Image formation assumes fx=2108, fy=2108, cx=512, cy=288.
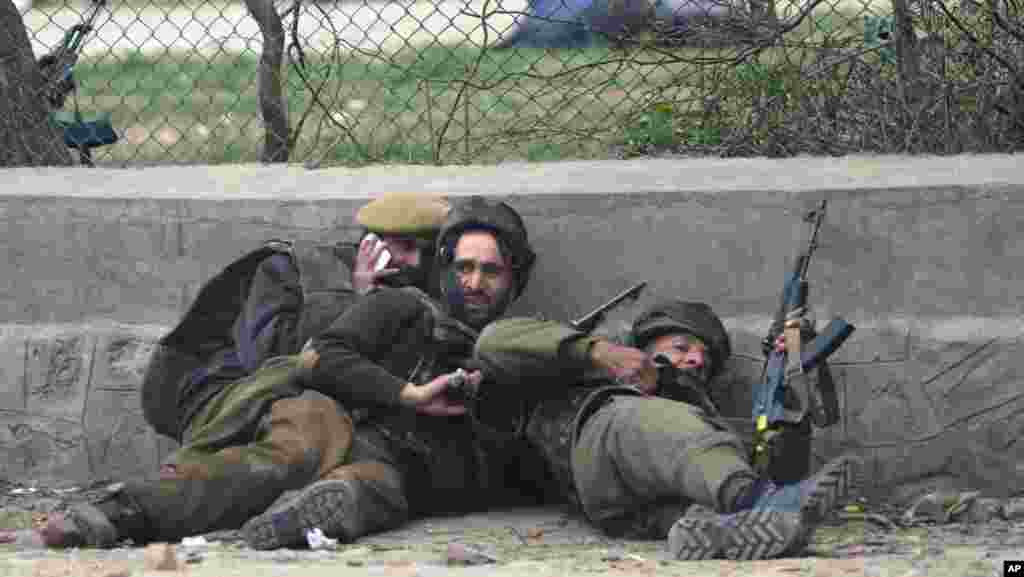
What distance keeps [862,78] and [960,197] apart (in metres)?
0.87

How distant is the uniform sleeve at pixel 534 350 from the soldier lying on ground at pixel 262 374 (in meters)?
0.48

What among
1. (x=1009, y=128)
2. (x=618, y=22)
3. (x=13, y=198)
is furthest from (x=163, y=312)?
(x=1009, y=128)

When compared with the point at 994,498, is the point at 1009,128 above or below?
above

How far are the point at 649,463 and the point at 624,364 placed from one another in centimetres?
36

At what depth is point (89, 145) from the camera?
7.30 meters

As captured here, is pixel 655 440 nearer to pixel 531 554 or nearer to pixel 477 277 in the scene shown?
pixel 531 554

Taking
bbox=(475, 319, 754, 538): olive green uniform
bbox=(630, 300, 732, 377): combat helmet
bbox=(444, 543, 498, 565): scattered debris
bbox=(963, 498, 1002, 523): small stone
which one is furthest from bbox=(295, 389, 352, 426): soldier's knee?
bbox=(963, 498, 1002, 523): small stone

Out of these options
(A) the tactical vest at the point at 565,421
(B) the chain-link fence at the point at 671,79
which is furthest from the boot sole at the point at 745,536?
(B) the chain-link fence at the point at 671,79

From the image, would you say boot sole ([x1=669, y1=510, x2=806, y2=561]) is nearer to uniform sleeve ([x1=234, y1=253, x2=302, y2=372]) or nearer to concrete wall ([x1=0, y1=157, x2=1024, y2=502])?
concrete wall ([x1=0, y1=157, x2=1024, y2=502])

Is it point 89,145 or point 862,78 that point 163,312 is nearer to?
point 89,145

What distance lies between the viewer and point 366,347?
5.87 meters

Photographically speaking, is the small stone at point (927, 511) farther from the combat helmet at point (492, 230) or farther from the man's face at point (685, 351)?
the combat helmet at point (492, 230)

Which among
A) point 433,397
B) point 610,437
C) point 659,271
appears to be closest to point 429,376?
point 433,397

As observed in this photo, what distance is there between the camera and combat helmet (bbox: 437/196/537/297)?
6000 mm
